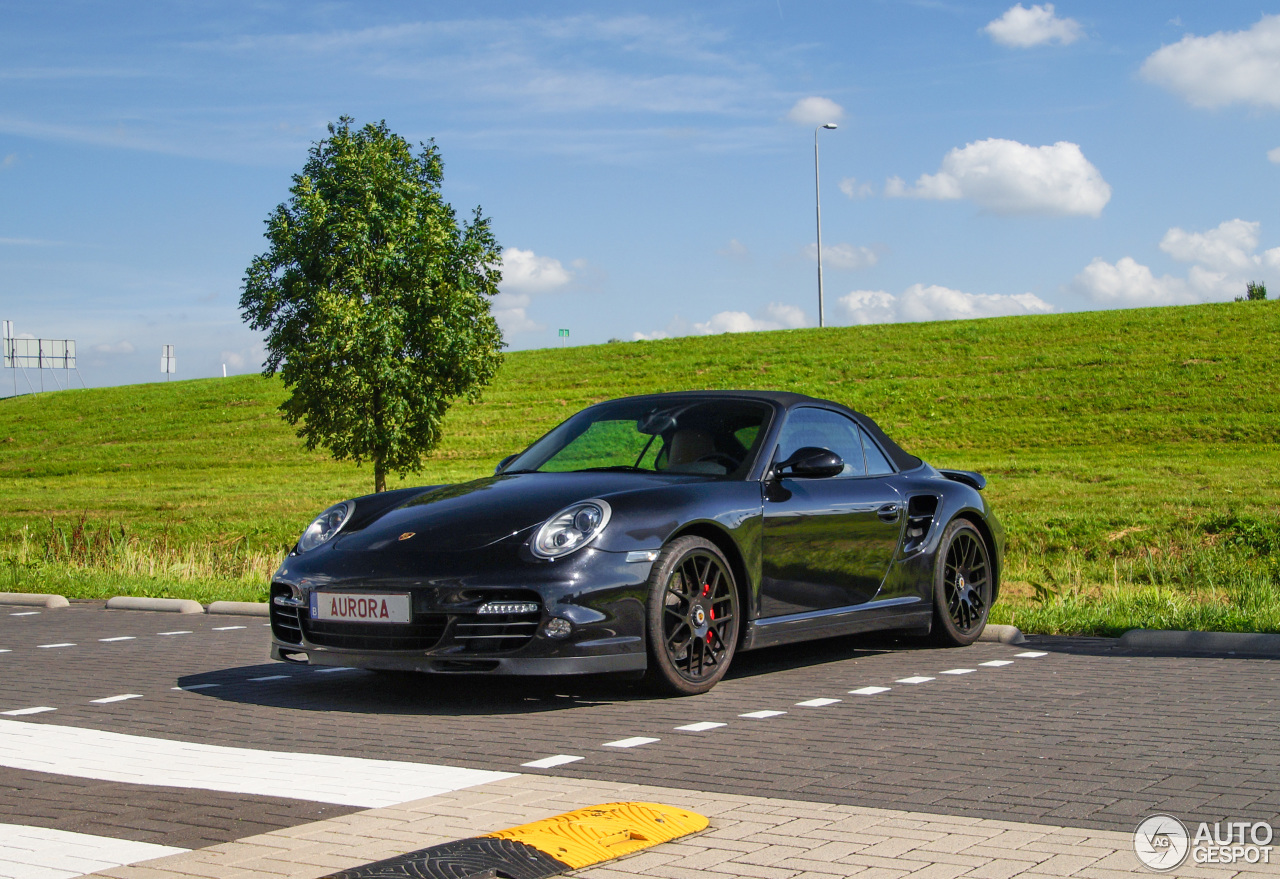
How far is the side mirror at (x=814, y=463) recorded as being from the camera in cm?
693

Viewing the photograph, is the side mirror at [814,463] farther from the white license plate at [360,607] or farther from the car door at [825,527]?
the white license plate at [360,607]

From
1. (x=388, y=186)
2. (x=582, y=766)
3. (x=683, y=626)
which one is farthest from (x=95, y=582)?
(x=388, y=186)

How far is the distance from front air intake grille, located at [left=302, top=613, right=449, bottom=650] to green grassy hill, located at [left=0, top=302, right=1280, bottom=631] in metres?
4.59

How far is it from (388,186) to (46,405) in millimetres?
50919

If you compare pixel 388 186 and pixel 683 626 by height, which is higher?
pixel 388 186

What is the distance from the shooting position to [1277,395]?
37.1m

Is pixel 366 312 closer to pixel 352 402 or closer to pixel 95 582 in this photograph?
pixel 352 402

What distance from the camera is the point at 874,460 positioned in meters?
8.00

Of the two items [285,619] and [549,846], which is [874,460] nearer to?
[285,619]

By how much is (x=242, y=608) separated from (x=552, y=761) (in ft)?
21.2

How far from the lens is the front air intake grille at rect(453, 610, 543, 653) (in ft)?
19.4

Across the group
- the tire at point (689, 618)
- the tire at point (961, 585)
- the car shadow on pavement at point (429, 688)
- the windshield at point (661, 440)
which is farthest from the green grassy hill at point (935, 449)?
the tire at point (689, 618)

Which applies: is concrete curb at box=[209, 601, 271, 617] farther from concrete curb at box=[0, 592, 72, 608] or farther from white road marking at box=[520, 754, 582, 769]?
white road marking at box=[520, 754, 582, 769]

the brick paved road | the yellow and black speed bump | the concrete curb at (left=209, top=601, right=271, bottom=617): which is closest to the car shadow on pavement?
the brick paved road
